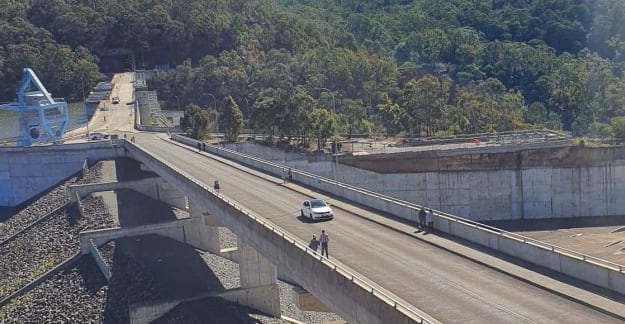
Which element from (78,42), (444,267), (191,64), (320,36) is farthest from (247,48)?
(444,267)

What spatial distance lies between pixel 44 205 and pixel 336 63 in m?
67.3

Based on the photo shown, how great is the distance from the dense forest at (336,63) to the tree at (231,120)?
4592 millimetres

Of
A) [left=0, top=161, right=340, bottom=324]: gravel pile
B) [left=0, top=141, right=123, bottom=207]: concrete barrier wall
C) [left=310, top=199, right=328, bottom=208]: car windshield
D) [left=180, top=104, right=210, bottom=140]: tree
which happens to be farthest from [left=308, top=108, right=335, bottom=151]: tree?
[left=310, top=199, right=328, bottom=208]: car windshield

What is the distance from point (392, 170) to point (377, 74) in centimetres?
5932

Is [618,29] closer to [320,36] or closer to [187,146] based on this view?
[320,36]

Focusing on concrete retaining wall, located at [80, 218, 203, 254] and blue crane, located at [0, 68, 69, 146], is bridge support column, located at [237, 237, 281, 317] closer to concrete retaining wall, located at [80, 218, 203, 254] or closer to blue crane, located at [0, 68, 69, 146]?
concrete retaining wall, located at [80, 218, 203, 254]

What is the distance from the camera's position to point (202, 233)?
59.8m

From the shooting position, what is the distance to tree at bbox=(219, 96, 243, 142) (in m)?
88.5

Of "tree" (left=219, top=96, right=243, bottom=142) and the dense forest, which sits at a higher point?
the dense forest

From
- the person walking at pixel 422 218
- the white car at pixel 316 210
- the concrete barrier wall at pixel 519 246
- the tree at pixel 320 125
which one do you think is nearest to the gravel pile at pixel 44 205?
the tree at pixel 320 125

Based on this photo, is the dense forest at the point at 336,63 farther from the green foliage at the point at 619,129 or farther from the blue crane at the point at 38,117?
the blue crane at the point at 38,117

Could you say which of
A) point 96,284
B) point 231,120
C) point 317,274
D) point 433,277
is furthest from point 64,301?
point 231,120

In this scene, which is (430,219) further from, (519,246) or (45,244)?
(45,244)

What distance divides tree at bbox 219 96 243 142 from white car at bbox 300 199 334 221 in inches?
1999
